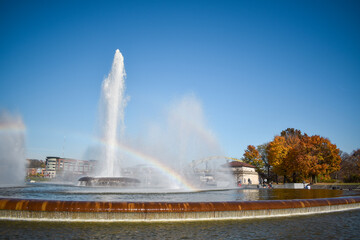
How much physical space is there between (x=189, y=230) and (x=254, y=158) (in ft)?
250

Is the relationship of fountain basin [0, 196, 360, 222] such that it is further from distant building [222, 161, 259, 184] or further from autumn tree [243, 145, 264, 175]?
autumn tree [243, 145, 264, 175]

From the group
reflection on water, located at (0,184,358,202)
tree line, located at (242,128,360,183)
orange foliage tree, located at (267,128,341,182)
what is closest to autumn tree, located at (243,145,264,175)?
tree line, located at (242,128,360,183)

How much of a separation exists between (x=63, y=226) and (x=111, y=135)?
78.0 ft

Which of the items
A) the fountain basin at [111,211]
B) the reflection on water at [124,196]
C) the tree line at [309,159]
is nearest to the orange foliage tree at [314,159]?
the tree line at [309,159]

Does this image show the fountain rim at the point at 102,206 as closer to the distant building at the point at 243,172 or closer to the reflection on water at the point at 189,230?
the reflection on water at the point at 189,230

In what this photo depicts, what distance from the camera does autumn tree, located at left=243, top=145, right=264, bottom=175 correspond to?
7919cm

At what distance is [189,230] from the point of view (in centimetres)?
722

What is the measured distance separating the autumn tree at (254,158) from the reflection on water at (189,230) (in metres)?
72.0

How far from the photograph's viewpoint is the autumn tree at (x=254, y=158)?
79.2 metres

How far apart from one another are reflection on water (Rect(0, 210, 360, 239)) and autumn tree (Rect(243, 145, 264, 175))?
72.0m

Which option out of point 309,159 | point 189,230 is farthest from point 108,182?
point 309,159

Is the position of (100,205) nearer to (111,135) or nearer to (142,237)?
(142,237)

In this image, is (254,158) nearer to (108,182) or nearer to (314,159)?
(314,159)

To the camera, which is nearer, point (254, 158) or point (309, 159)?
point (309, 159)
